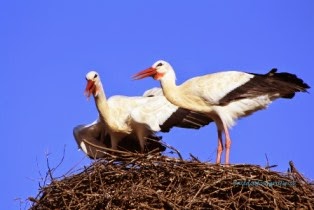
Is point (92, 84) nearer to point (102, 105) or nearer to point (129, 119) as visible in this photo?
point (102, 105)

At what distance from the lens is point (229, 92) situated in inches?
422

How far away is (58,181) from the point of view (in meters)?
9.27

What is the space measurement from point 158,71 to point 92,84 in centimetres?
80

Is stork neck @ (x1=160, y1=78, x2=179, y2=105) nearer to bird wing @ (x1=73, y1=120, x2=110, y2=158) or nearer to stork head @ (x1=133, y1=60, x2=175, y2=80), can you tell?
stork head @ (x1=133, y1=60, x2=175, y2=80)

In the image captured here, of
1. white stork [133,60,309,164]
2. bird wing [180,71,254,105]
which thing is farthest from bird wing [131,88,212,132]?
bird wing [180,71,254,105]

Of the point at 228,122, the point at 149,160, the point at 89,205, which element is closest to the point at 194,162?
the point at 149,160

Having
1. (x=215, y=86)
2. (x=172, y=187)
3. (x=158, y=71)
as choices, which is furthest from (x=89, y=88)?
(x=172, y=187)

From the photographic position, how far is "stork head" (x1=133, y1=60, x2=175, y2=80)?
11.0m

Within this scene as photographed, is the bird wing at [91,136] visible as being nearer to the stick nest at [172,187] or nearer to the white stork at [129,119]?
the white stork at [129,119]

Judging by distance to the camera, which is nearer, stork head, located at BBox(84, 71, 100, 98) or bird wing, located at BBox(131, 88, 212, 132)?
bird wing, located at BBox(131, 88, 212, 132)

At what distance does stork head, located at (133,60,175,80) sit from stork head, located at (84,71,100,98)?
0.50m

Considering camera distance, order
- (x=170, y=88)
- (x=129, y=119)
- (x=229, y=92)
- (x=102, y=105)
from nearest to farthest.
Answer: (x=229, y=92) < (x=170, y=88) < (x=129, y=119) < (x=102, y=105)

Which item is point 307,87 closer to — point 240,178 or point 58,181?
point 240,178

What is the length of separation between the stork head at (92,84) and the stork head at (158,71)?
50 cm
